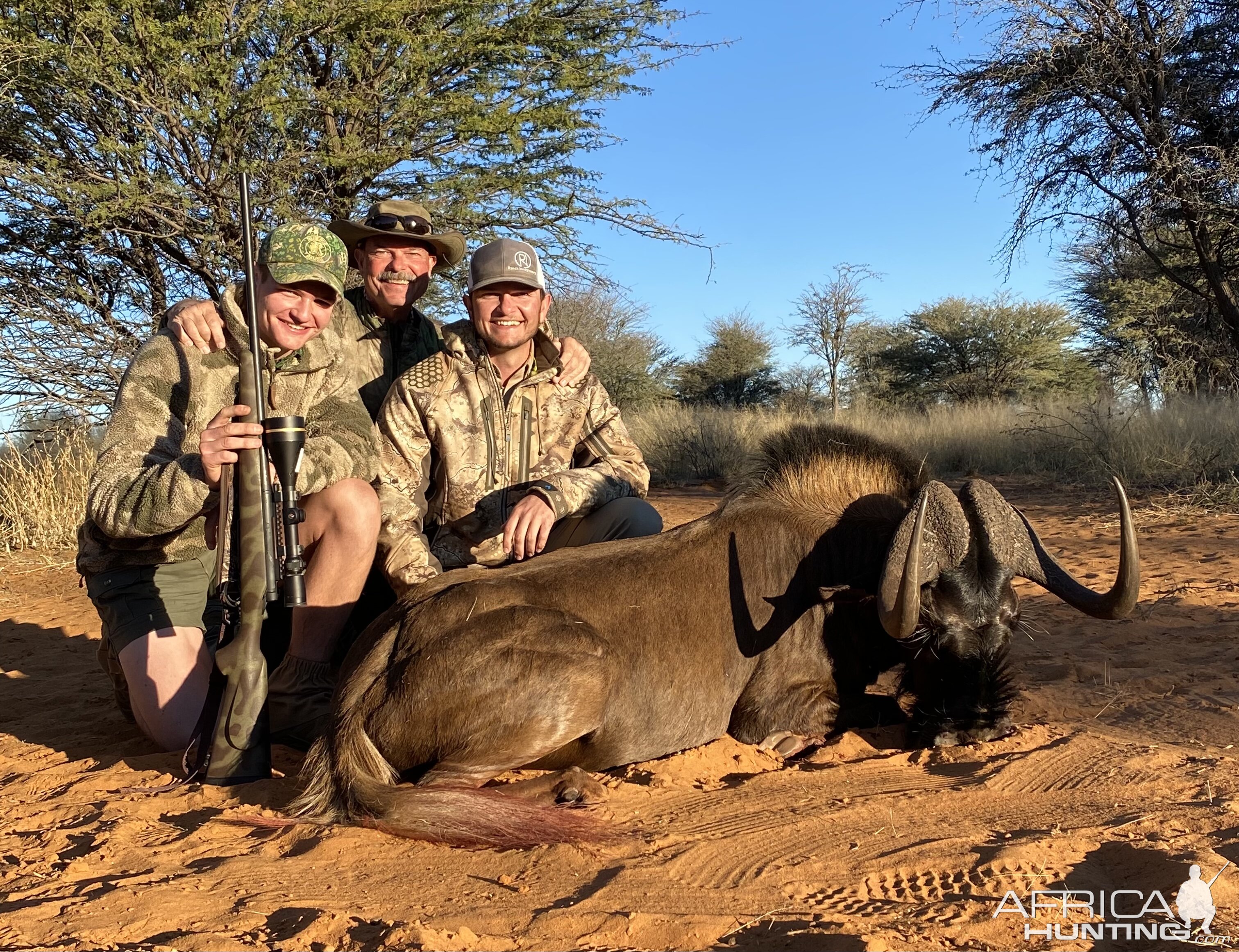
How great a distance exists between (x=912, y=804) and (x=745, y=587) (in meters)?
1.25

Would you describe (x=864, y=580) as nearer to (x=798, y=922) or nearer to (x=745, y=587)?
(x=745, y=587)

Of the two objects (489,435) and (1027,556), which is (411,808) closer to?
(489,435)

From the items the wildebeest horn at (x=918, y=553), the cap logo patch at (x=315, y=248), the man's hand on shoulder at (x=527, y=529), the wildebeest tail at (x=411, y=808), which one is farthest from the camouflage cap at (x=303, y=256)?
the wildebeest horn at (x=918, y=553)

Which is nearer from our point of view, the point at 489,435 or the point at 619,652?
the point at 619,652

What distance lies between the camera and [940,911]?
2418mm

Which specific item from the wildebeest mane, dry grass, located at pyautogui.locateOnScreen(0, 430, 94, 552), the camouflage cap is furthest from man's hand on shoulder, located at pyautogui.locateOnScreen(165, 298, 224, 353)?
dry grass, located at pyautogui.locateOnScreen(0, 430, 94, 552)

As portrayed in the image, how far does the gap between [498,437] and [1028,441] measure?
427 inches

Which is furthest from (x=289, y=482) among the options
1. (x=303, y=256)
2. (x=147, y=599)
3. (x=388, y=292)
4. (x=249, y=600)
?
(x=388, y=292)

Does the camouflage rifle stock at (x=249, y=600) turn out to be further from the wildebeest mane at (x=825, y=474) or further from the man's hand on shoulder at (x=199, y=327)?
the wildebeest mane at (x=825, y=474)

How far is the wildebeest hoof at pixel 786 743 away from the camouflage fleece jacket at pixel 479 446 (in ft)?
4.51

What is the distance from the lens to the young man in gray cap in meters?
4.75

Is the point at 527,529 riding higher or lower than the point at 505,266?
lower

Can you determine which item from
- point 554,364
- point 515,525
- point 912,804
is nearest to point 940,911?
point 912,804

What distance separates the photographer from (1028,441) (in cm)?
1373
